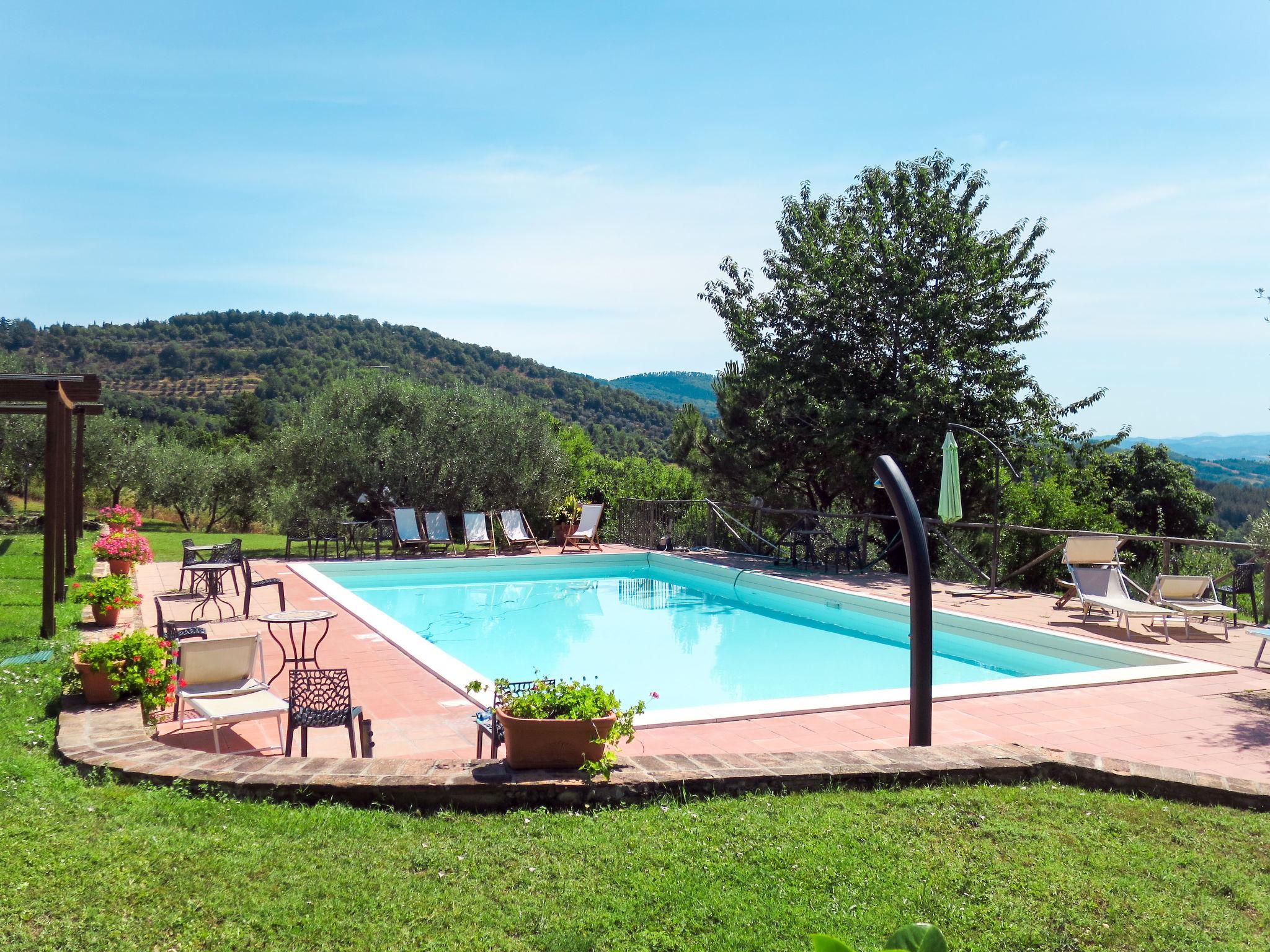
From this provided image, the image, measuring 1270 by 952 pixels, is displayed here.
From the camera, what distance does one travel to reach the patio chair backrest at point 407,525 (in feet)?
48.4

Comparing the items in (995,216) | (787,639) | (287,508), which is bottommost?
(787,639)

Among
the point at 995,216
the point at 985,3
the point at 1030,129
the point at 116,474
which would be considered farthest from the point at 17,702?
the point at 116,474

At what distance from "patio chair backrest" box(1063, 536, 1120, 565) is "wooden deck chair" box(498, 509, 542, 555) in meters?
8.92

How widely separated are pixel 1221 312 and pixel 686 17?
712cm

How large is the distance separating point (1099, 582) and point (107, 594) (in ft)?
31.8

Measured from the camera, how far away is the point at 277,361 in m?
51.6

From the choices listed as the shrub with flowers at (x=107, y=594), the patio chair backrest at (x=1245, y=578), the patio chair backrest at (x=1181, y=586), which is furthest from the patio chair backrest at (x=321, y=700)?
the patio chair backrest at (x=1245, y=578)

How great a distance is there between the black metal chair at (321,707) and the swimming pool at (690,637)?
5.48ft

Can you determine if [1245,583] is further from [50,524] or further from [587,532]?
[50,524]

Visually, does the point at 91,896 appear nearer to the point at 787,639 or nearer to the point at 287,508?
the point at 787,639

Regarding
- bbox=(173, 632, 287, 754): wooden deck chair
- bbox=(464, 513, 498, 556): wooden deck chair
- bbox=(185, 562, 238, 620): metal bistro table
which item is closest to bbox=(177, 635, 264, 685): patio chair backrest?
bbox=(173, 632, 287, 754): wooden deck chair

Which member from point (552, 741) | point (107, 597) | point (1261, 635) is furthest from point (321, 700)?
point (1261, 635)

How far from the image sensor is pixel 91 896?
261 centimetres

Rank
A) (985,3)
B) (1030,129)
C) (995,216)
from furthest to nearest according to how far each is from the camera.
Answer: (995,216) < (1030,129) < (985,3)
